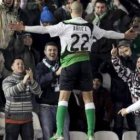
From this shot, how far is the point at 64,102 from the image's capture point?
10859 mm

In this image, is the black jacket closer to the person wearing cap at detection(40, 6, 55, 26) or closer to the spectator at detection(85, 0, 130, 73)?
the person wearing cap at detection(40, 6, 55, 26)

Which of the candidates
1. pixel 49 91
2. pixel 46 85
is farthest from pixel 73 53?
pixel 49 91

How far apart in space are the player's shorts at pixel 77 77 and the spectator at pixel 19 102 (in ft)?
2.32

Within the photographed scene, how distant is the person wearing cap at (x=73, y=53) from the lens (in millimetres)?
10727

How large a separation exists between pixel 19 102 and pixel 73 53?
1.35 m

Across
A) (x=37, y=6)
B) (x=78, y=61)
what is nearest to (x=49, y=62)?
(x=78, y=61)

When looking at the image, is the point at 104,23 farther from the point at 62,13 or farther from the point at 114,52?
the point at 114,52

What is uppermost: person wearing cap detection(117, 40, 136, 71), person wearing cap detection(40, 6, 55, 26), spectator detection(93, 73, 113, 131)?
person wearing cap detection(40, 6, 55, 26)

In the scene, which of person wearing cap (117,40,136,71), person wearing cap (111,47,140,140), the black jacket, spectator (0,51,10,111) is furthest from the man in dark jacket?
person wearing cap (117,40,136,71)

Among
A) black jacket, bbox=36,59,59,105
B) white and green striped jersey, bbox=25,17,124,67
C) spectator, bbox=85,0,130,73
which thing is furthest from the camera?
spectator, bbox=85,0,130,73

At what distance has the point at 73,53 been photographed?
35.3ft

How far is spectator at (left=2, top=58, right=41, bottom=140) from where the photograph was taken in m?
11.4

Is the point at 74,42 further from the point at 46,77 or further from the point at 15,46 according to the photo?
the point at 15,46

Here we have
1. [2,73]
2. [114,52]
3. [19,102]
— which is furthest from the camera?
[2,73]
